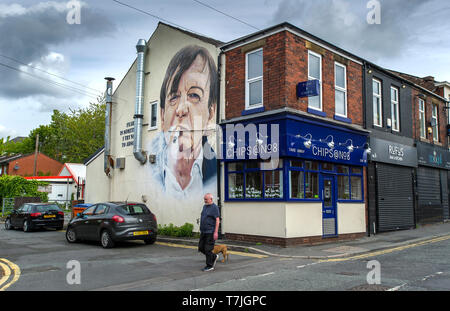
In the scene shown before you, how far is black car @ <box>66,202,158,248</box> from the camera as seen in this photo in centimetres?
1293

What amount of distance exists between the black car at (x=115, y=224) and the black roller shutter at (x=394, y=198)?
31.8 ft

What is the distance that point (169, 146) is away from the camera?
1730 cm

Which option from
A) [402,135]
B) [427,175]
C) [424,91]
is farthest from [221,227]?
[424,91]

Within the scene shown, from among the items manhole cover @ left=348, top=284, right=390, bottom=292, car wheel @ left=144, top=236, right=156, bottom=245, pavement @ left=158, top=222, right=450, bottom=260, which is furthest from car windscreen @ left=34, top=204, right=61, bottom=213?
manhole cover @ left=348, top=284, right=390, bottom=292

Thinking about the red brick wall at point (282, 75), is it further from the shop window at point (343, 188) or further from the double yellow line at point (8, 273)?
the double yellow line at point (8, 273)

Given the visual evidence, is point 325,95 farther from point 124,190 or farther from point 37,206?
point 37,206

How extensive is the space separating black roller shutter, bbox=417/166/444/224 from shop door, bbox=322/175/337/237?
719 centimetres

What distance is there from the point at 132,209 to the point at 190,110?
5.12m

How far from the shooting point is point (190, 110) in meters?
16.6

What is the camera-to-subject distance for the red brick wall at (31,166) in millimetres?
55944

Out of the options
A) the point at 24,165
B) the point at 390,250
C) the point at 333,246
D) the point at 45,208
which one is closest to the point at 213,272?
the point at 333,246

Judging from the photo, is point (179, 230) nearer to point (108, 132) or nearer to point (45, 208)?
point (108, 132)

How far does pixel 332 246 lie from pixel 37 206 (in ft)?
49.1

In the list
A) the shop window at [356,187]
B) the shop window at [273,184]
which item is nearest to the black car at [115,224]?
the shop window at [273,184]
